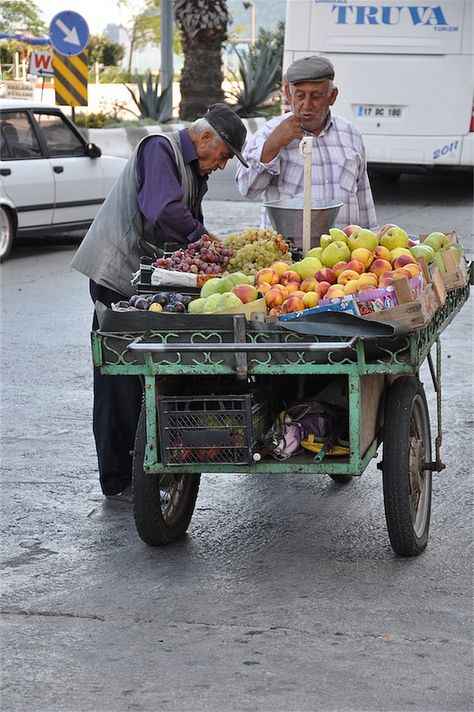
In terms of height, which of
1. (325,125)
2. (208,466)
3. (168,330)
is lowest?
(208,466)

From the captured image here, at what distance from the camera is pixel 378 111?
16.1 m

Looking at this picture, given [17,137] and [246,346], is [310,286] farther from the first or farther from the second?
[17,137]

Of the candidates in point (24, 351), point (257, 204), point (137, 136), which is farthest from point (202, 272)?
point (137, 136)

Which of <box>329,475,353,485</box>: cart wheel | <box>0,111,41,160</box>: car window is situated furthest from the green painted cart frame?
<box>0,111,41,160</box>: car window

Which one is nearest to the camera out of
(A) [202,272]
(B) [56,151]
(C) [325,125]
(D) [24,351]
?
(A) [202,272]

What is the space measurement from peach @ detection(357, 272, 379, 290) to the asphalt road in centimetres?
110

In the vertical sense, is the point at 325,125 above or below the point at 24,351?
above

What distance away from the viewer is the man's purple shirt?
207 inches

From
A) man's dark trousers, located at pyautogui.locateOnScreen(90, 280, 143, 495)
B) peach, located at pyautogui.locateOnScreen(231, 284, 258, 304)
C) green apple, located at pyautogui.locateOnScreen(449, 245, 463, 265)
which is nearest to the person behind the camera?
peach, located at pyautogui.locateOnScreen(231, 284, 258, 304)

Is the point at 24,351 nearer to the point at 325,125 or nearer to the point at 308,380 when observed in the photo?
the point at 325,125

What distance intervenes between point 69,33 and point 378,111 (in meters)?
5.22

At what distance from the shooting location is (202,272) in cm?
495

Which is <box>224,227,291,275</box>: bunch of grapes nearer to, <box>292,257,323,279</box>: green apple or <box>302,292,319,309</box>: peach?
<box>292,257,323,279</box>: green apple

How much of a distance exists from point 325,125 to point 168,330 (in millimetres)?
2133
